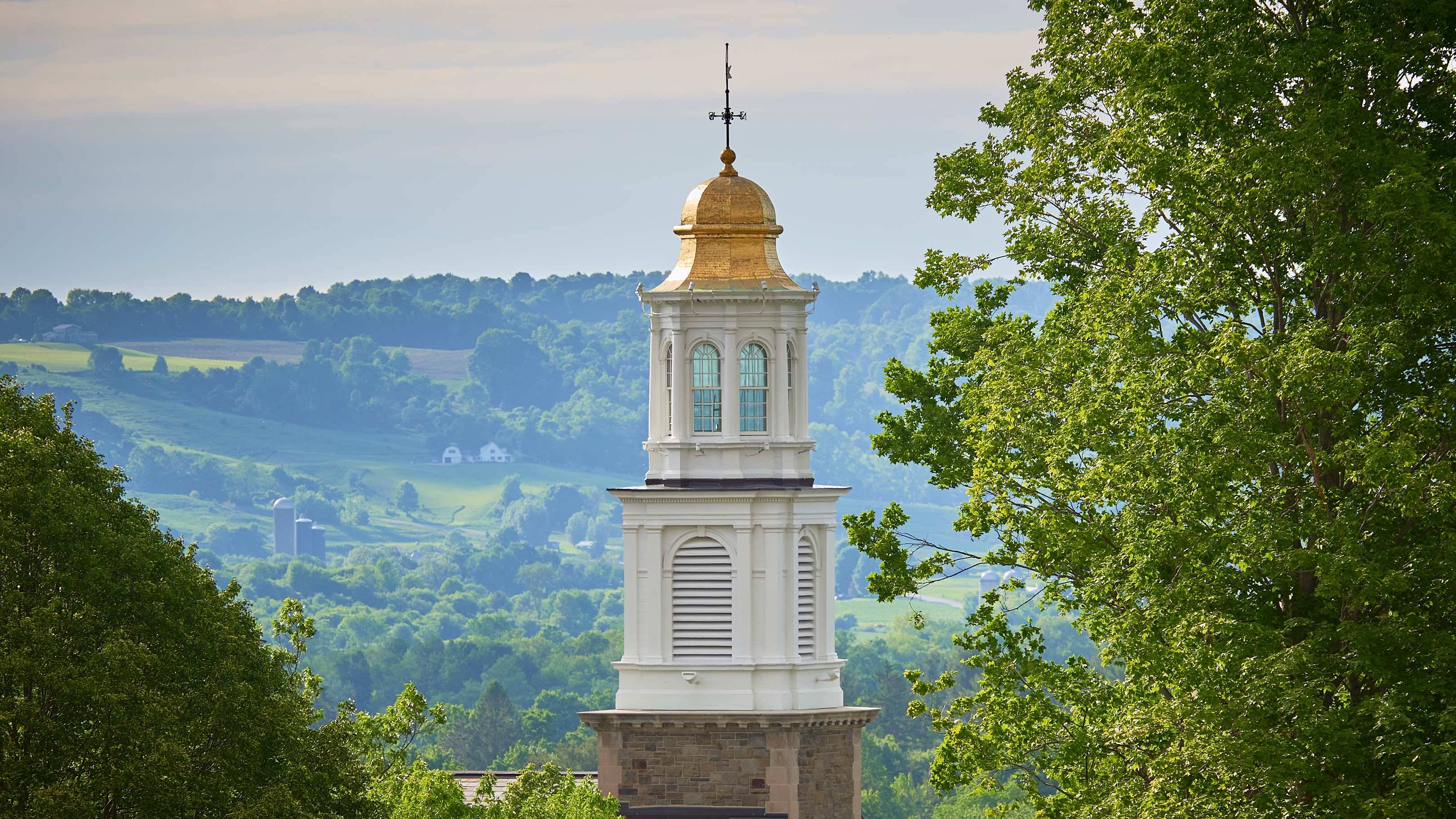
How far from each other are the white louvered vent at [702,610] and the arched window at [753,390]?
209cm

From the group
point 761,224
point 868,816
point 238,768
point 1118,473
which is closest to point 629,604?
point 761,224

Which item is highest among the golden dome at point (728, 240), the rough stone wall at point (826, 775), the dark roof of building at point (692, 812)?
the golden dome at point (728, 240)

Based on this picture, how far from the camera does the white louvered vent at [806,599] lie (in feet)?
148

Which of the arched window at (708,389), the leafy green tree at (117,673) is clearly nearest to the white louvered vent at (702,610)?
the arched window at (708,389)

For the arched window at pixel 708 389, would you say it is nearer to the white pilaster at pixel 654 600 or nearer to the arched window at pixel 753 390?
the arched window at pixel 753 390

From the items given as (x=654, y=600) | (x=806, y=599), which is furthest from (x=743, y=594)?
(x=654, y=600)

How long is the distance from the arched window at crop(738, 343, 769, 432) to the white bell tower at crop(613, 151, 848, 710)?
0.07 feet

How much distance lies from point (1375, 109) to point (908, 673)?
8.50m

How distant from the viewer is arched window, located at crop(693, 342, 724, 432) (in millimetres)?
45156

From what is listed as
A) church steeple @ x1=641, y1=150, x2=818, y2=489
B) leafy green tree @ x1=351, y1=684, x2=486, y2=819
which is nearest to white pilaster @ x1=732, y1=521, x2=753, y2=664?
church steeple @ x1=641, y1=150, x2=818, y2=489

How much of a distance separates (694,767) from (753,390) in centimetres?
616

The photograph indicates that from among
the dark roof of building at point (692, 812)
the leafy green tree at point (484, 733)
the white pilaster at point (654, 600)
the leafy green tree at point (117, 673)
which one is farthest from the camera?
the leafy green tree at point (484, 733)

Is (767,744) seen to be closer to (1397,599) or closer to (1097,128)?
(1097,128)

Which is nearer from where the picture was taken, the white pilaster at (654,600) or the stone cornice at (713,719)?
the stone cornice at (713,719)
